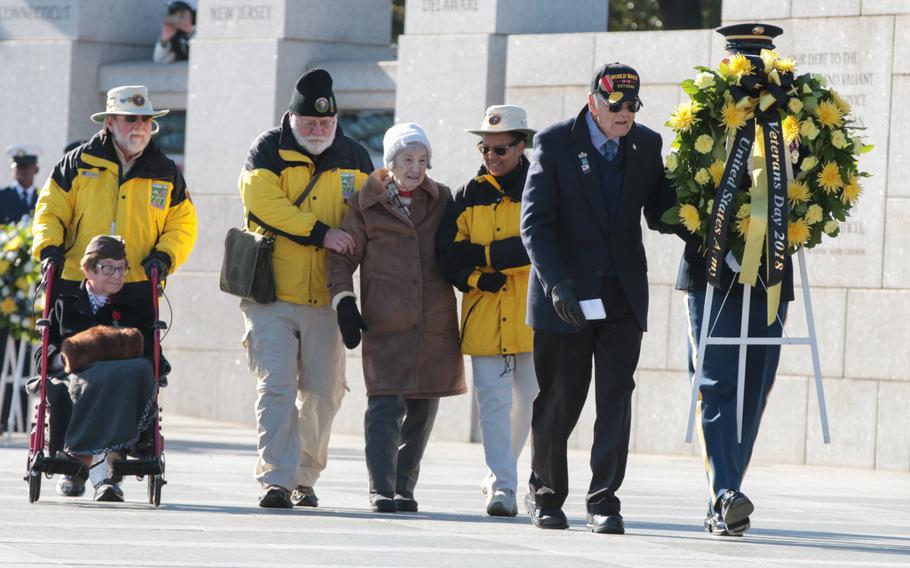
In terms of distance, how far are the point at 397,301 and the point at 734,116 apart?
1.91 meters

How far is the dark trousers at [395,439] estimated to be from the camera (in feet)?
31.6

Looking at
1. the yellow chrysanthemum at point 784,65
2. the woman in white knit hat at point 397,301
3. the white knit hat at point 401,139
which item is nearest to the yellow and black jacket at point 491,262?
the woman in white knit hat at point 397,301

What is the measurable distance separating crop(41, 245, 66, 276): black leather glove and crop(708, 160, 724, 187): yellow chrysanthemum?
120 inches

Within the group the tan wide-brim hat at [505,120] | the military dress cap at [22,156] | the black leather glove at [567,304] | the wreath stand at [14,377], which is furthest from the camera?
the military dress cap at [22,156]

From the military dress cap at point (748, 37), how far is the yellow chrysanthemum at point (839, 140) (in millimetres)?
505

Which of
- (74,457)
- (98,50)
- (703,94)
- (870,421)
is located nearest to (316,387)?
(74,457)

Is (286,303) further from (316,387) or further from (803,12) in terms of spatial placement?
(803,12)

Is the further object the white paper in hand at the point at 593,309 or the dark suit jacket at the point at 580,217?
the dark suit jacket at the point at 580,217

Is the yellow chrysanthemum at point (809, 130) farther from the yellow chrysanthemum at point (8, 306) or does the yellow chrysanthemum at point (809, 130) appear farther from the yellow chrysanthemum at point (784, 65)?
the yellow chrysanthemum at point (8, 306)

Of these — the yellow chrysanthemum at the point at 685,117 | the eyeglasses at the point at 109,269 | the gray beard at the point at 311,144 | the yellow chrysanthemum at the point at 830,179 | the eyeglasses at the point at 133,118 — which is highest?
the yellow chrysanthemum at the point at 685,117

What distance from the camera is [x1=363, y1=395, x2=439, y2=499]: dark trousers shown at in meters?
9.63

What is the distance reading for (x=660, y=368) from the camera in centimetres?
1441

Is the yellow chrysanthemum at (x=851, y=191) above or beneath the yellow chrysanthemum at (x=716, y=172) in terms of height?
beneath

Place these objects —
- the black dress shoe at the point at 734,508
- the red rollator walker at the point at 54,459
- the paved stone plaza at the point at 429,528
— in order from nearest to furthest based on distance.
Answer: the paved stone plaza at the point at 429,528 < the black dress shoe at the point at 734,508 < the red rollator walker at the point at 54,459
